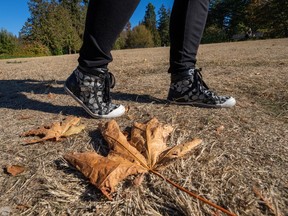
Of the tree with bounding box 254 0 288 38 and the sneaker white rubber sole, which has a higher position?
the tree with bounding box 254 0 288 38

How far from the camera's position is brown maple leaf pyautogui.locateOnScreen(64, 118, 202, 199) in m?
0.79

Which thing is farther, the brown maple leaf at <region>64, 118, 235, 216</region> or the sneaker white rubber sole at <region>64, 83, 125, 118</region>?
the sneaker white rubber sole at <region>64, 83, 125, 118</region>

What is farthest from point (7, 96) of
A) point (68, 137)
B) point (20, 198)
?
point (20, 198)

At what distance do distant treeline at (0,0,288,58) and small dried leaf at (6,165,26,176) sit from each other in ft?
72.5

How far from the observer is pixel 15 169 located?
35.9 inches

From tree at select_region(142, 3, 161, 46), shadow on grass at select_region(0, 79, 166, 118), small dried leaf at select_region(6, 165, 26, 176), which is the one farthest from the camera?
tree at select_region(142, 3, 161, 46)

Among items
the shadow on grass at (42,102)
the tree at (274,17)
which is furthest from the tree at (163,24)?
the shadow on grass at (42,102)

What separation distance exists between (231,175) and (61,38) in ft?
89.0

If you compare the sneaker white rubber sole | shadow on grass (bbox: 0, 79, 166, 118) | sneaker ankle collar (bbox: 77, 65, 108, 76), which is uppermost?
sneaker ankle collar (bbox: 77, 65, 108, 76)

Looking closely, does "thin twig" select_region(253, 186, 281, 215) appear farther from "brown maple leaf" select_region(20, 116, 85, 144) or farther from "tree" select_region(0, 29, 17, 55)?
"tree" select_region(0, 29, 17, 55)

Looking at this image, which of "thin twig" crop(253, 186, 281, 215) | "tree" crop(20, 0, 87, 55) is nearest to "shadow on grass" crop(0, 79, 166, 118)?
"thin twig" crop(253, 186, 281, 215)

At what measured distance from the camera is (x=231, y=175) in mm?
824

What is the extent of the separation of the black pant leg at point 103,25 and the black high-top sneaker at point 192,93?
497 mm

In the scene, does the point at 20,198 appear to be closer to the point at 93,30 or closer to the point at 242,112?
the point at 93,30
